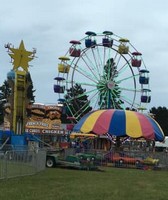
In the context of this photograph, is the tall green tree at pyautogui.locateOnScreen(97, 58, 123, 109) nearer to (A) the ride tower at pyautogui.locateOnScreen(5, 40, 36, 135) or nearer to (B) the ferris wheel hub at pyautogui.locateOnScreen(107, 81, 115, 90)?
(B) the ferris wheel hub at pyautogui.locateOnScreen(107, 81, 115, 90)

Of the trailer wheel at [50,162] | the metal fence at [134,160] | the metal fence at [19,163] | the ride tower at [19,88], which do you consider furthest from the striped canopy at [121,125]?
the metal fence at [19,163]

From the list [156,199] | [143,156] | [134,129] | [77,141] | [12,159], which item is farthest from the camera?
[77,141]

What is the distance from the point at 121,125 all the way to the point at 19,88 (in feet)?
21.7

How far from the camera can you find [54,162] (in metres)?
22.2

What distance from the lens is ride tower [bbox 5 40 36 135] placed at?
93.9 feet

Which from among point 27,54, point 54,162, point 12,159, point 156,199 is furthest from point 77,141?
point 156,199

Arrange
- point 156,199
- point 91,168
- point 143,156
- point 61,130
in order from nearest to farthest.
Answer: point 156,199 < point 91,168 < point 143,156 < point 61,130

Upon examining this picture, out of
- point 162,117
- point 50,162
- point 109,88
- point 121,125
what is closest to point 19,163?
point 50,162

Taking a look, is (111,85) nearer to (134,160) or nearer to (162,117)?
(134,160)

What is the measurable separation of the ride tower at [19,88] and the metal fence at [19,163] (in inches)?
423

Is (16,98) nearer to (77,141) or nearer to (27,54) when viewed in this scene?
(27,54)

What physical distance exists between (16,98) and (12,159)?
1365 cm

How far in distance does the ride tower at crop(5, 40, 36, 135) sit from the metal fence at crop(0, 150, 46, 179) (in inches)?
423

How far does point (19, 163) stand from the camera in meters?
15.6
